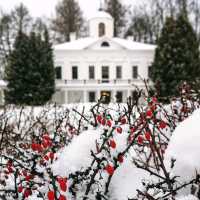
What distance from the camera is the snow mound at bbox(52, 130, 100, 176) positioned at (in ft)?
10.6

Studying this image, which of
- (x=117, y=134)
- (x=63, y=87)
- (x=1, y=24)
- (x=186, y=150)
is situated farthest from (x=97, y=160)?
(x=1, y=24)

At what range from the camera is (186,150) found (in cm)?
251

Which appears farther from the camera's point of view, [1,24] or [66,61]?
[1,24]

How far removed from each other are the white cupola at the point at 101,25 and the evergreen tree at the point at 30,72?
10956 millimetres

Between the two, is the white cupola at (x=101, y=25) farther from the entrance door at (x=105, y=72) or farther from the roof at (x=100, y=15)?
the entrance door at (x=105, y=72)

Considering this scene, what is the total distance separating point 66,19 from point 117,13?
697 centimetres

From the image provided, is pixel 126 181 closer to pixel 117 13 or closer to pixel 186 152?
pixel 186 152

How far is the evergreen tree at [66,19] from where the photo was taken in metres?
46.8

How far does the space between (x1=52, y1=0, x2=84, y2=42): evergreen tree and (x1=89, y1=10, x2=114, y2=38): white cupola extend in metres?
2.75

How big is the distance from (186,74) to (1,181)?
29982 millimetres

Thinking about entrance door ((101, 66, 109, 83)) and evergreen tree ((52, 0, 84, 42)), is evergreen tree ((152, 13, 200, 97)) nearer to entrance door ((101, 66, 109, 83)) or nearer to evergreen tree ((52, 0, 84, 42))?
entrance door ((101, 66, 109, 83))

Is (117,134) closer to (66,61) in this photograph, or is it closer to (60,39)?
(66,61)

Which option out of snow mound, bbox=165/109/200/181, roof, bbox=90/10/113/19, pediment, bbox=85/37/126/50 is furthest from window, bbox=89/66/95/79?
snow mound, bbox=165/109/200/181

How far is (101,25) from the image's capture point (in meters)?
45.1
